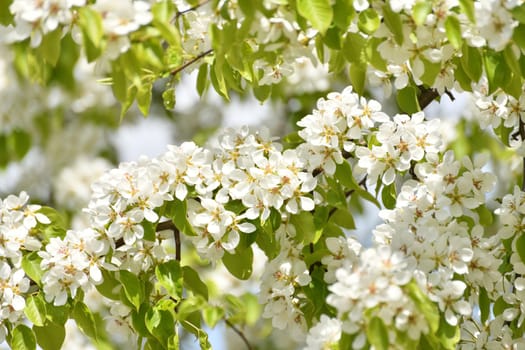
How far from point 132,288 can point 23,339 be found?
9.0 inches

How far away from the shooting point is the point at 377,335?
159 cm

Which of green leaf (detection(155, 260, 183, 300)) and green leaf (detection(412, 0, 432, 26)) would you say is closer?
green leaf (detection(412, 0, 432, 26))

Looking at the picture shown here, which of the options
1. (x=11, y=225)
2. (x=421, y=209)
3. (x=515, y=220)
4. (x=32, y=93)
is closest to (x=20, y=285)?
(x=11, y=225)

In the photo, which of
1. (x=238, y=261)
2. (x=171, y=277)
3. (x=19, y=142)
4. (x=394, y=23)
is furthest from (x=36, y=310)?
(x=19, y=142)

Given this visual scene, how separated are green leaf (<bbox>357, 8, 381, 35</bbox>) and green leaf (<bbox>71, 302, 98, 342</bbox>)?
2.42ft

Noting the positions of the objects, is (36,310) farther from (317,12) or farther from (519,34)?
(519,34)

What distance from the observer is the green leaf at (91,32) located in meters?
1.62

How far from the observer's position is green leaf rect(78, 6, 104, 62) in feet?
5.33

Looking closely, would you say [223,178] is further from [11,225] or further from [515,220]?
[515,220]

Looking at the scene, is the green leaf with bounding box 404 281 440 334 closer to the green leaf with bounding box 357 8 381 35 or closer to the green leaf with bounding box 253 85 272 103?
the green leaf with bounding box 357 8 381 35

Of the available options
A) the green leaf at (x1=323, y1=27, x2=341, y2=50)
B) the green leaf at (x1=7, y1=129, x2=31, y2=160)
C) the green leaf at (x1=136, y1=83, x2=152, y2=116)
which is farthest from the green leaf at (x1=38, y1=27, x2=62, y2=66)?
the green leaf at (x1=7, y1=129, x2=31, y2=160)

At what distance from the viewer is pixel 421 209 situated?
2.01 meters

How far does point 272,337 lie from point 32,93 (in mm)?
1704

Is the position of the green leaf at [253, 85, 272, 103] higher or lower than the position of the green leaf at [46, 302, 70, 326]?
higher
